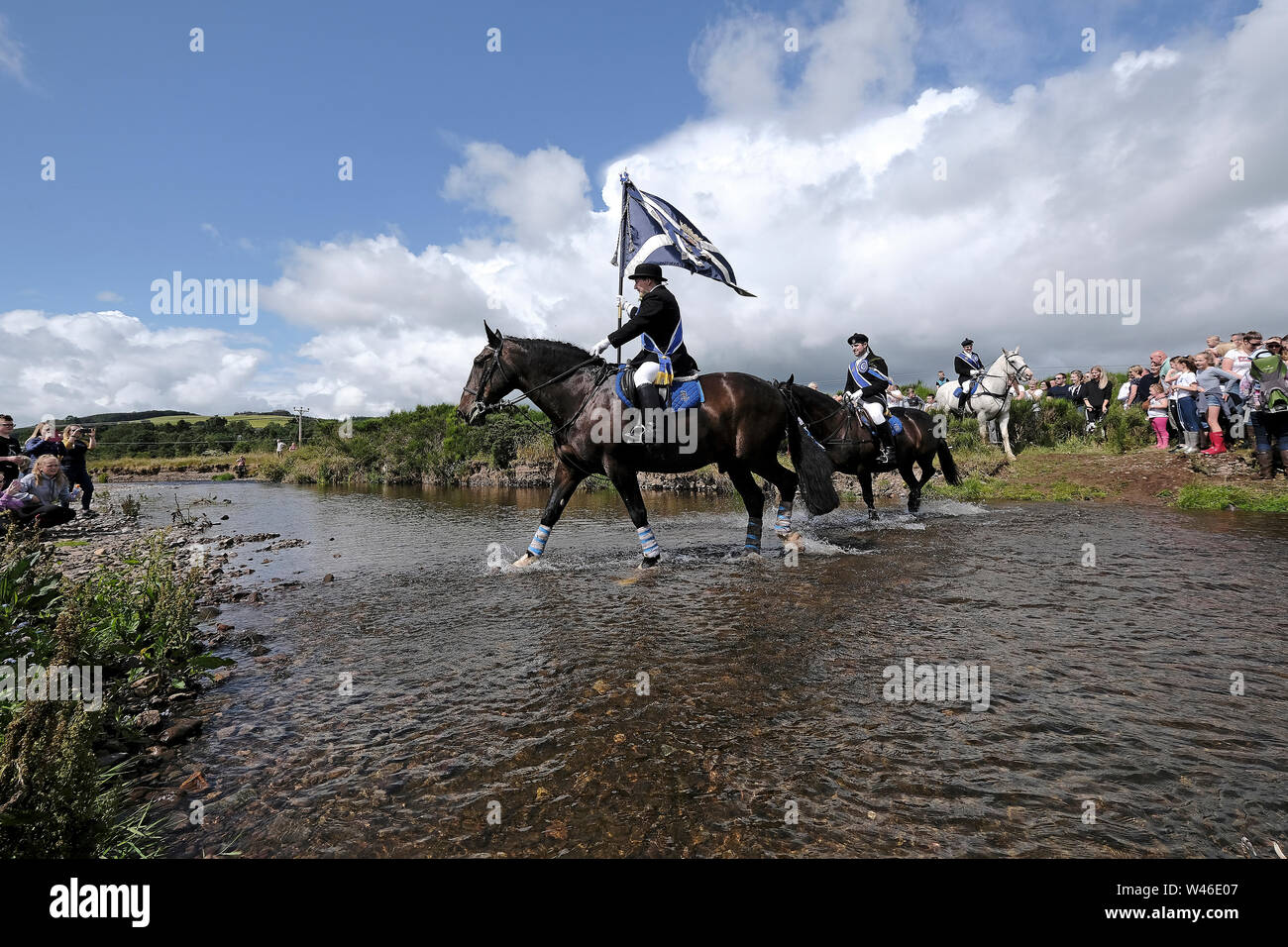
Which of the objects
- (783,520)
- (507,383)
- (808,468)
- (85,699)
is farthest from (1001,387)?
(85,699)


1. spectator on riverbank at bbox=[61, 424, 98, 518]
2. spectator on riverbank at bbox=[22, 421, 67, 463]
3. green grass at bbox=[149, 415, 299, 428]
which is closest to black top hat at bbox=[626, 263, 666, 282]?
spectator on riverbank at bbox=[22, 421, 67, 463]

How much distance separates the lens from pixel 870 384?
12555mm

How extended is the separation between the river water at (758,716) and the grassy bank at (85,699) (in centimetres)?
35

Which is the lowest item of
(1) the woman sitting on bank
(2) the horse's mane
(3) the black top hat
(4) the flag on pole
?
(1) the woman sitting on bank

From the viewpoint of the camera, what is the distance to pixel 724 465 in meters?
9.38

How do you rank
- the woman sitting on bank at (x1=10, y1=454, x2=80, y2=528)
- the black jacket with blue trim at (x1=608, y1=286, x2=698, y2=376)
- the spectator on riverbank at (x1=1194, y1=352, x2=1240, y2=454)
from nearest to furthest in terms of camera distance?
the black jacket with blue trim at (x1=608, y1=286, x2=698, y2=376)
the woman sitting on bank at (x1=10, y1=454, x2=80, y2=528)
the spectator on riverbank at (x1=1194, y1=352, x2=1240, y2=454)

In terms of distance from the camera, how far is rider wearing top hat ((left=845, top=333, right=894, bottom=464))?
491 inches

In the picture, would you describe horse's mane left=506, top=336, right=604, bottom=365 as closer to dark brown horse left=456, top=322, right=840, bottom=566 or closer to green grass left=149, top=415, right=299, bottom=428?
dark brown horse left=456, top=322, right=840, bottom=566

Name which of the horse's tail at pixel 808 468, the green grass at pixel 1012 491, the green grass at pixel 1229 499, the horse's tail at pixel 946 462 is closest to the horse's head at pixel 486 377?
the horse's tail at pixel 808 468

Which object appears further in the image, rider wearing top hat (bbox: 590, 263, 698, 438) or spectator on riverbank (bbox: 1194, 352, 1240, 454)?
spectator on riverbank (bbox: 1194, 352, 1240, 454)

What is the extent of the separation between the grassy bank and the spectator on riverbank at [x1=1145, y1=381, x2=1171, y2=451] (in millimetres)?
22794
